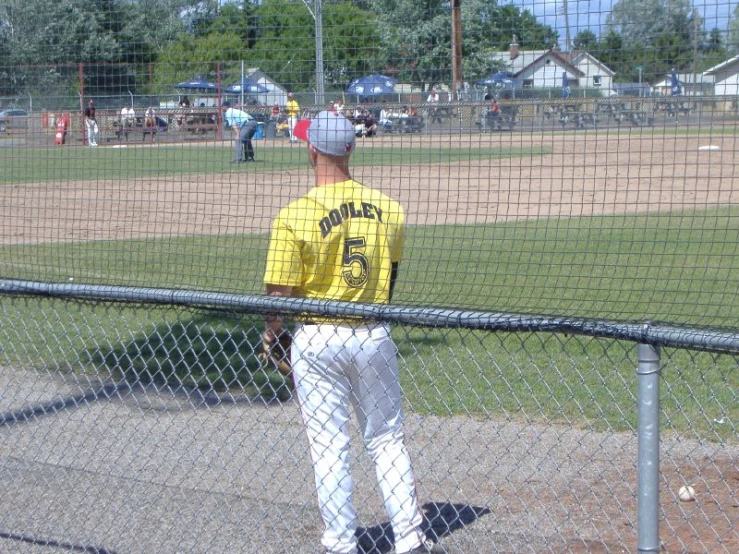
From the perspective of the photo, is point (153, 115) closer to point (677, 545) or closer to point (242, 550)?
point (242, 550)

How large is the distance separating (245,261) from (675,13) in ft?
18.9

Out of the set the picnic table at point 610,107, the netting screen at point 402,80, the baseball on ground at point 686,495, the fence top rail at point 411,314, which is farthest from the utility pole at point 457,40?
the baseball on ground at point 686,495

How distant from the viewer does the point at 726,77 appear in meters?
4.81

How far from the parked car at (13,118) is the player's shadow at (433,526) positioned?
4573 mm

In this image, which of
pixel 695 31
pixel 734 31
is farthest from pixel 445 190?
pixel 734 31

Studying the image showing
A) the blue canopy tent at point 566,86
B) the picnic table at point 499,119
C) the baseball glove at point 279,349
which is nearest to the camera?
the baseball glove at point 279,349

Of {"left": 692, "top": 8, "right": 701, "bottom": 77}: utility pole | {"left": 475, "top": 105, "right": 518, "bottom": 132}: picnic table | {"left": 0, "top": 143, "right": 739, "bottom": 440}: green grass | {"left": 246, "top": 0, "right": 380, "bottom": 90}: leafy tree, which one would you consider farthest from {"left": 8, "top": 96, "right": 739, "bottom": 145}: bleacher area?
{"left": 0, "top": 143, "right": 739, "bottom": 440}: green grass

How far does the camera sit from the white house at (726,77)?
4.66 meters

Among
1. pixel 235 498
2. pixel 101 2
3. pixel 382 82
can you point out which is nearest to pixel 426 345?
pixel 382 82

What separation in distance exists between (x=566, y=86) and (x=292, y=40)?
5.05ft

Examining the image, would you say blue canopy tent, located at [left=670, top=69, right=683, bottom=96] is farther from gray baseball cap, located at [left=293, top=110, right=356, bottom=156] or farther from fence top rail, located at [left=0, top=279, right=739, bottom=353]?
fence top rail, located at [left=0, top=279, right=739, bottom=353]

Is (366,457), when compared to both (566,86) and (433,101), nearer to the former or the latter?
(433,101)

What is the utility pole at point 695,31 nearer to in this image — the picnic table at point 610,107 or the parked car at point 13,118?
the picnic table at point 610,107

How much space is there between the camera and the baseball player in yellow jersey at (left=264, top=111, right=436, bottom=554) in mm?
3664
